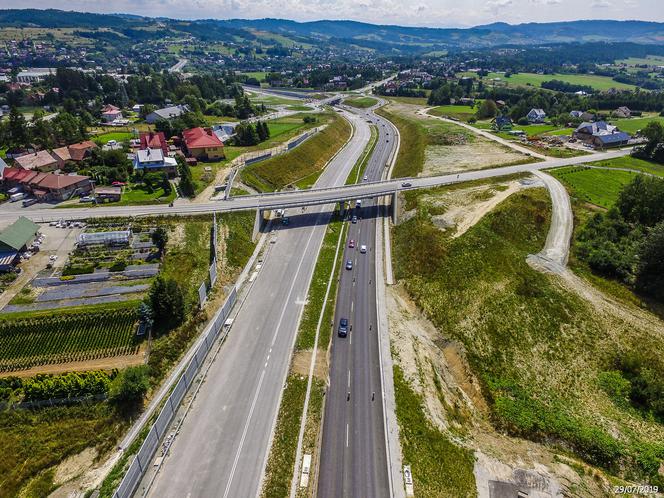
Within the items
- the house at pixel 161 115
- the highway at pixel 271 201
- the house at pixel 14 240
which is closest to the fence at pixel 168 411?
the highway at pixel 271 201

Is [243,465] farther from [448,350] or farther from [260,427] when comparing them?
[448,350]

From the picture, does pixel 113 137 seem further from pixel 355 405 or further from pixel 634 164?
pixel 634 164

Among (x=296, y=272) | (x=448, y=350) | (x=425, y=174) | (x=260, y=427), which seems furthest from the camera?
(x=425, y=174)

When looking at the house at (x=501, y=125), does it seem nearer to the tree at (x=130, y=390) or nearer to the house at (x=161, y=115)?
the house at (x=161, y=115)

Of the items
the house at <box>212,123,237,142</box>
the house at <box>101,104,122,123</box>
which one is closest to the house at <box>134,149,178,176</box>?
the house at <box>212,123,237,142</box>


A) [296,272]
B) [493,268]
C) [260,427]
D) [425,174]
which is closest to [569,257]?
[493,268]

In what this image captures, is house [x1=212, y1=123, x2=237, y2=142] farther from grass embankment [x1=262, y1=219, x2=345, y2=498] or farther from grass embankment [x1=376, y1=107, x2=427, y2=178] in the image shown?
grass embankment [x1=262, y1=219, x2=345, y2=498]
